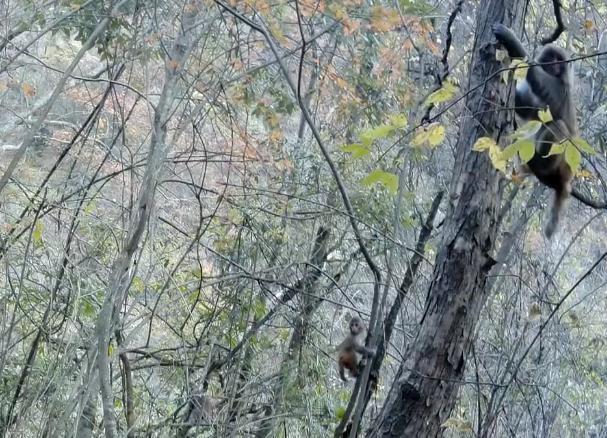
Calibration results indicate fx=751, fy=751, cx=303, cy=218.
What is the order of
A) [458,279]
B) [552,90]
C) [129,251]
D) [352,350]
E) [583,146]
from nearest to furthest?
[583,146]
[129,251]
[458,279]
[352,350]
[552,90]

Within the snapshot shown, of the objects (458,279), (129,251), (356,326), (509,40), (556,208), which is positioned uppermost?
(556,208)

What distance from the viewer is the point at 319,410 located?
459cm

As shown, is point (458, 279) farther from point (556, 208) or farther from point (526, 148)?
point (556, 208)

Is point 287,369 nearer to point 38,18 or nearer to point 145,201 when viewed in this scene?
point 145,201

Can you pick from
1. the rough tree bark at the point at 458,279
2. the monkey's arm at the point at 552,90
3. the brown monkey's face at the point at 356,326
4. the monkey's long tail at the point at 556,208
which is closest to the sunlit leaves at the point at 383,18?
the rough tree bark at the point at 458,279

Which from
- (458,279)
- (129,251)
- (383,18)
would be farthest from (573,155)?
(383,18)

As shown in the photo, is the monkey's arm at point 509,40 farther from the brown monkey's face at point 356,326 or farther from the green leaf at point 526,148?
the brown monkey's face at point 356,326

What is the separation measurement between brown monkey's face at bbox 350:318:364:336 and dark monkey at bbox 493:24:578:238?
132 cm

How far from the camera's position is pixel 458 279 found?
3.38 m

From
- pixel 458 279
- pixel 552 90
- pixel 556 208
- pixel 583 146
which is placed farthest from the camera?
pixel 552 90

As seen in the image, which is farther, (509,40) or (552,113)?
(552,113)

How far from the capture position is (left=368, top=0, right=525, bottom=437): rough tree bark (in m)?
3.34

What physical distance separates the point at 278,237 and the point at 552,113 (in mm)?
1969

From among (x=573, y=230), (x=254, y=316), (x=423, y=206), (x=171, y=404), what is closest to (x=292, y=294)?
(x=254, y=316)
